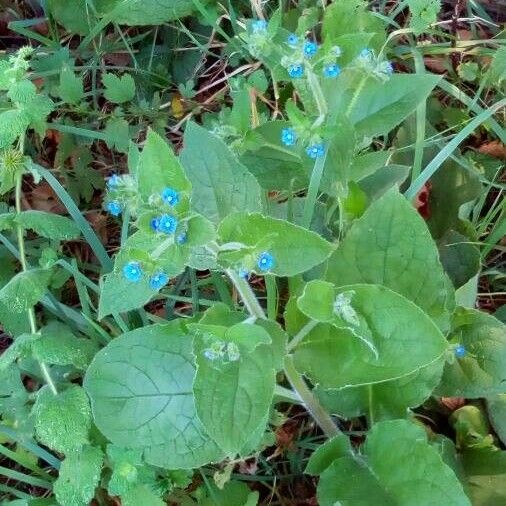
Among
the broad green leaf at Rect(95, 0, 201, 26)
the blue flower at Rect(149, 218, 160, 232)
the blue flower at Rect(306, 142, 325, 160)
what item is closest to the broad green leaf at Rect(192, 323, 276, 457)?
the blue flower at Rect(149, 218, 160, 232)

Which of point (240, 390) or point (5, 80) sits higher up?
point (5, 80)

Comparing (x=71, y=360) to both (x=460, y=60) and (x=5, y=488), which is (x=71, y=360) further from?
(x=460, y=60)

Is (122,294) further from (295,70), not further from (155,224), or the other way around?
(295,70)

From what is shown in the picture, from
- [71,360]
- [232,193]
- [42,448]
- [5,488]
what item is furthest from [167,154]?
[5,488]

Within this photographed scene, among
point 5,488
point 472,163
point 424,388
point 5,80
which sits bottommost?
point 5,488

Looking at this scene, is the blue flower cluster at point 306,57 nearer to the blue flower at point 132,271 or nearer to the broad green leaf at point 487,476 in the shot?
the blue flower at point 132,271

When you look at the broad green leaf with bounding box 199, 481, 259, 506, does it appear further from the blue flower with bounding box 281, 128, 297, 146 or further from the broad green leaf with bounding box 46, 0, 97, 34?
the broad green leaf with bounding box 46, 0, 97, 34
